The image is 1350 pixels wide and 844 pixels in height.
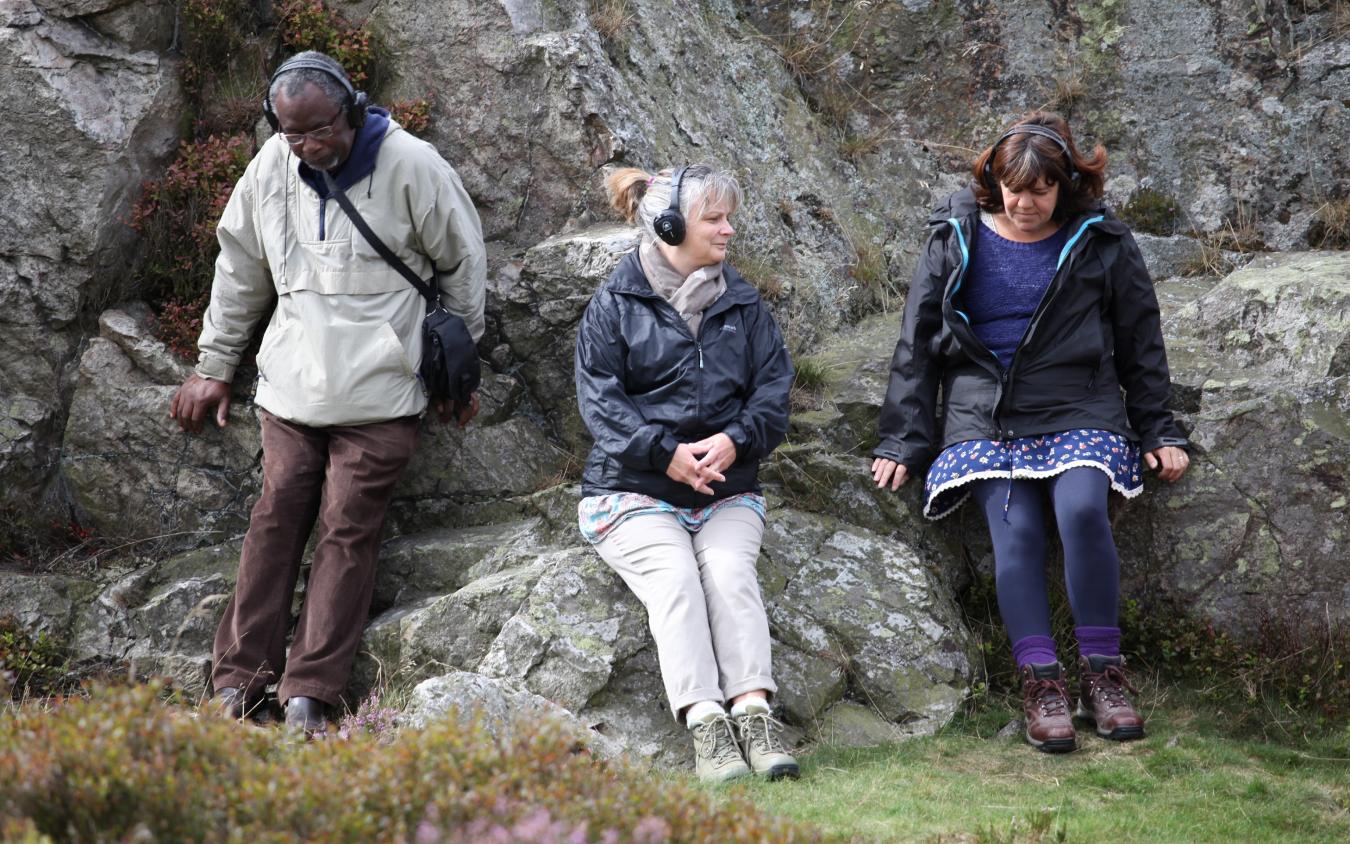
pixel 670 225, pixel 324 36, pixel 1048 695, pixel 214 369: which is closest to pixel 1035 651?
pixel 1048 695

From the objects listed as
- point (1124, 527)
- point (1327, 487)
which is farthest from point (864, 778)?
point (1327, 487)

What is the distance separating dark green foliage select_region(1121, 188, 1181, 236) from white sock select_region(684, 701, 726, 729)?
4.97 metres

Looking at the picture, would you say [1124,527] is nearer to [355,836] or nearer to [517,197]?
[517,197]

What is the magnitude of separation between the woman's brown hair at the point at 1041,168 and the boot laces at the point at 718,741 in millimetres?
2805

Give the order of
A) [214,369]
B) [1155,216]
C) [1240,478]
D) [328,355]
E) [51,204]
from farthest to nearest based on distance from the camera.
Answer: [1155,216] < [51,204] < [214,369] < [1240,478] < [328,355]

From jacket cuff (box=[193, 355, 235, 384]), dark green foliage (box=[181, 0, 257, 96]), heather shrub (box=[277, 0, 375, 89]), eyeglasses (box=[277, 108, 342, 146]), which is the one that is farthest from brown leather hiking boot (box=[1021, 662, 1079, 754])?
dark green foliage (box=[181, 0, 257, 96])

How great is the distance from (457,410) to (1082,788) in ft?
11.2

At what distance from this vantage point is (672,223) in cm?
568

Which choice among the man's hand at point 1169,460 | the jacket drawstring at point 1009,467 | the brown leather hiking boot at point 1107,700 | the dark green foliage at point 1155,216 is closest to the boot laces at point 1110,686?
the brown leather hiking boot at point 1107,700

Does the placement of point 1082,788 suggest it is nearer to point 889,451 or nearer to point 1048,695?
point 1048,695

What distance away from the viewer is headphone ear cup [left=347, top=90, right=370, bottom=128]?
562 cm

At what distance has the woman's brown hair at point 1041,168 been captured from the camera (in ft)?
18.7

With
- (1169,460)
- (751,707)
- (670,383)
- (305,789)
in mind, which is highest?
(670,383)

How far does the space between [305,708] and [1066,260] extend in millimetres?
3997
